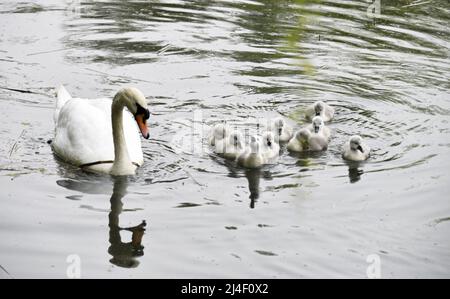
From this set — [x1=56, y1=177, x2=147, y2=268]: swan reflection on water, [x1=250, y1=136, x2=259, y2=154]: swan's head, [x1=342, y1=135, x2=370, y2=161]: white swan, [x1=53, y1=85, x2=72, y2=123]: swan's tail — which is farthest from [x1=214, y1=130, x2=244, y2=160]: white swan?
[x1=53, y1=85, x2=72, y2=123]: swan's tail

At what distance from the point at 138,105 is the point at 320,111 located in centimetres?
308

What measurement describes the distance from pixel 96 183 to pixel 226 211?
5.34 feet

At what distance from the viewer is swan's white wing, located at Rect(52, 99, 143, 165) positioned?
33.1 feet

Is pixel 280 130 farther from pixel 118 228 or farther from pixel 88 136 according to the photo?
pixel 118 228

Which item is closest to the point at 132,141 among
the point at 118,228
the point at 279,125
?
the point at 279,125

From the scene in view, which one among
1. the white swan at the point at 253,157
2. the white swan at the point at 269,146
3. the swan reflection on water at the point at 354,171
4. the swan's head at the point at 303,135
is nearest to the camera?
the swan reflection on water at the point at 354,171

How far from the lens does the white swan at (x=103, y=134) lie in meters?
9.74

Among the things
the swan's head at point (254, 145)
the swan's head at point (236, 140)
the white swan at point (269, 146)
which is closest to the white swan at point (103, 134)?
the swan's head at point (236, 140)

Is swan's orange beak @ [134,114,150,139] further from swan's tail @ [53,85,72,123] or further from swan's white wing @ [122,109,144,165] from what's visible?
swan's tail @ [53,85,72,123]

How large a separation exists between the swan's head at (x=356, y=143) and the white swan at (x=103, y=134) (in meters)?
2.41

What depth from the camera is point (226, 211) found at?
29.1ft

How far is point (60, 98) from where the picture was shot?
37.7ft

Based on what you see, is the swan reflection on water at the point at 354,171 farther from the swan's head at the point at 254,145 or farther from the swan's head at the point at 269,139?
the swan's head at the point at 254,145

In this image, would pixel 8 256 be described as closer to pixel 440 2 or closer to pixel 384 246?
pixel 384 246
